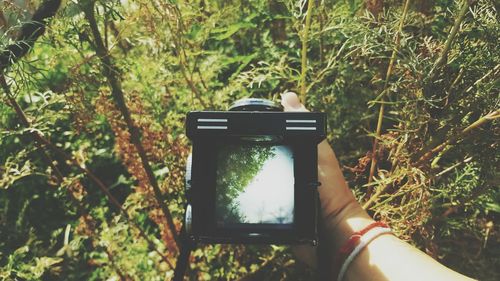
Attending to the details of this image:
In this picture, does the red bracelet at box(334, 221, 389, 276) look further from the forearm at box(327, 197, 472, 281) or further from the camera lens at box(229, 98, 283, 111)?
the camera lens at box(229, 98, 283, 111)

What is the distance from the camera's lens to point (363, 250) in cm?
130

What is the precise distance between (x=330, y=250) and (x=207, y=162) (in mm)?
505

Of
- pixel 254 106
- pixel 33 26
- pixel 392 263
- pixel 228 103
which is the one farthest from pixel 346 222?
pixel 33 26

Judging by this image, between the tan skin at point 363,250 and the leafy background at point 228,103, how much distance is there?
84 millimetres

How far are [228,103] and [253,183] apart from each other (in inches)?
30.0

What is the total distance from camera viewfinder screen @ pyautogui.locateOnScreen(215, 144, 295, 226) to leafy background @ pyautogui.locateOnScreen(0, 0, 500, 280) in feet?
0.96

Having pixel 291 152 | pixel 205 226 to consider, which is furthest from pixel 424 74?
pixel 205 226

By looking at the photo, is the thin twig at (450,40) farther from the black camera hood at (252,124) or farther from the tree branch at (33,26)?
the tree branch at (33,26)

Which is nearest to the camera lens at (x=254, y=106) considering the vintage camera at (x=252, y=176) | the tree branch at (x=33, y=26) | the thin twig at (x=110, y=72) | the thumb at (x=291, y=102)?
the vintage camera at (x=252, y=176)

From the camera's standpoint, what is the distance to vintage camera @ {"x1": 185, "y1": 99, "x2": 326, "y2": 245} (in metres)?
1.11

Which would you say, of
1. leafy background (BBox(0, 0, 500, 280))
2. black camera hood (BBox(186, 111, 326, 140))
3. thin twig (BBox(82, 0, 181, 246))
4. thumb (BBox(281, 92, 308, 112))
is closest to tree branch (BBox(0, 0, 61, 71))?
leafy background (BBox(0, 0, 500, 280))

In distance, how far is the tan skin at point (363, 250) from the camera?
121cm

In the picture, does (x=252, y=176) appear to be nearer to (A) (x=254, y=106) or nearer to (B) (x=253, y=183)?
(B) (x=253, y=183)

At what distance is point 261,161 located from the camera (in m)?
1.19
